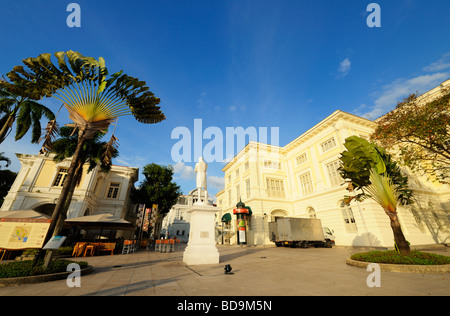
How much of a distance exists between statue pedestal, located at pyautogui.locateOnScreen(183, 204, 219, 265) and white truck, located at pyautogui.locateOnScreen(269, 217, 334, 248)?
10968 mm

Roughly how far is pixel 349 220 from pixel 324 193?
134 inches

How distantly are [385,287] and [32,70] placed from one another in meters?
12.2

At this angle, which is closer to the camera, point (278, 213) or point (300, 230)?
point (300, 230)

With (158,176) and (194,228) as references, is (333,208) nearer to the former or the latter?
(194,228)

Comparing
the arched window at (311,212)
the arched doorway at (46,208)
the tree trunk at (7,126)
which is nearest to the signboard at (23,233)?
the tree trunk at (7,126)

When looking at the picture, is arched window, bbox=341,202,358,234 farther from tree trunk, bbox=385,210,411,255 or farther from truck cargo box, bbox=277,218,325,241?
tree trunk, bbox=385,210,411,255

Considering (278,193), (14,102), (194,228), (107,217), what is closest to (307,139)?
(278,193)

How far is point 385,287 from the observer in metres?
3.68

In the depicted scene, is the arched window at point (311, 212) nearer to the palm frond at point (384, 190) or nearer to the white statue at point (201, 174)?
the palm frond at point (384, 190)

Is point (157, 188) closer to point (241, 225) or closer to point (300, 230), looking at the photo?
point (241, 225)

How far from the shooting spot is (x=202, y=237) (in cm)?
769

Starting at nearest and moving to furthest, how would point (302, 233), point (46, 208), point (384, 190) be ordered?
point (384, 190), point (302, 233), point (46, 208)

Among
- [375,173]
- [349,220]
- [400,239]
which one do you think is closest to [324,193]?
[349,220]

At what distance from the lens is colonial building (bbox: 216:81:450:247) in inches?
611
